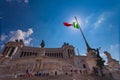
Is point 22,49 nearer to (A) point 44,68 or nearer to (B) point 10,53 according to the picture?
(B) point 10,53

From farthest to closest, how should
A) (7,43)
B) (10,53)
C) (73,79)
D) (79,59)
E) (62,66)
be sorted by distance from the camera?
1. (7,43)
2. (10,53)
3. (79,59)
4. (62,66)
5. (73,79)

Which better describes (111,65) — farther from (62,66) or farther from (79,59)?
(79,59)

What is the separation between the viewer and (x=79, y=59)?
48031 mm

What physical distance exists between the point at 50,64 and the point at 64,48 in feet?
96.3

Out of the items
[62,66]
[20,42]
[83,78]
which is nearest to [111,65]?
[62,66]

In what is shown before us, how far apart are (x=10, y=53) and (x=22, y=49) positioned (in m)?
6.61

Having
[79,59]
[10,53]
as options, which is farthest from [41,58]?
[10,53]

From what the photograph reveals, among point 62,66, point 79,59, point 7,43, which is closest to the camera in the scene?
point 62,66

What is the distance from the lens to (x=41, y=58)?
116 ft

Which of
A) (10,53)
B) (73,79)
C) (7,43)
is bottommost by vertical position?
(73,79)

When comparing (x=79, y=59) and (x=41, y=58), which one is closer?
(x=41, y=58)

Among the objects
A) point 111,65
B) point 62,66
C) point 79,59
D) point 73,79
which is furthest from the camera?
point 79,59

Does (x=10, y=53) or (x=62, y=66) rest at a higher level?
(x=10, y=53)

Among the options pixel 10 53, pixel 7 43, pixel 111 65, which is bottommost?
pixel 111 65
